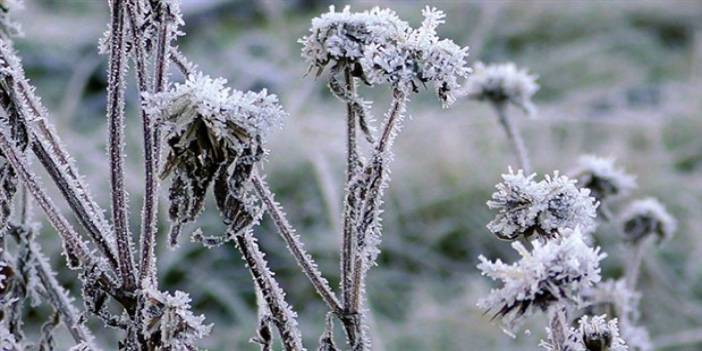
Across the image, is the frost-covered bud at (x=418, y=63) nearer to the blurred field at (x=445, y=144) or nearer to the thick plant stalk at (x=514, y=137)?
the thick plant stalk at (x=514, y=137)

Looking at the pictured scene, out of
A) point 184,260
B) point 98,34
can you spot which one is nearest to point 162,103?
point 184,260

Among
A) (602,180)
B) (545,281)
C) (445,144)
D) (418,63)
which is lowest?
(545,281)

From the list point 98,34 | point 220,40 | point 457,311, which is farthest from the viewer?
point 220,40

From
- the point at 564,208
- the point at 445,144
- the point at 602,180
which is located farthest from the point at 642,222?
the point at 445,144

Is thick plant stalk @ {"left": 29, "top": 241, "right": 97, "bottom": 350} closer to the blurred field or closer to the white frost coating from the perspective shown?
the white frost coating

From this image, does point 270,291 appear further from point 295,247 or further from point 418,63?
point 418,63

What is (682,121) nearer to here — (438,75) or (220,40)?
(220,40)
